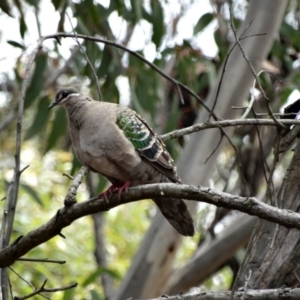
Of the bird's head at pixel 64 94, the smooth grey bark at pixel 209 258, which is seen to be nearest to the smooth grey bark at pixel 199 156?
the smooth grey bark at pixel 209 258

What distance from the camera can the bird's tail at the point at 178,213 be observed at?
3008mm

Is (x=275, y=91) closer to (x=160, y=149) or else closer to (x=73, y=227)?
(x=160, y=149)

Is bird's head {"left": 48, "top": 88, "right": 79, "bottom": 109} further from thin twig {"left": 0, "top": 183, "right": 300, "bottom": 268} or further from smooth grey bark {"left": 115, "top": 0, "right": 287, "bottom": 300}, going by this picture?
smooth grey bark {"left": 115, "top": 0, "right": 287, "bottom": 300}

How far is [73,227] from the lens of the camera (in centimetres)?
654

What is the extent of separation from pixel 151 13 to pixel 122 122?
1.85m

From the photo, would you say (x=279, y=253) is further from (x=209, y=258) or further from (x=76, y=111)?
(x=209, y=258)

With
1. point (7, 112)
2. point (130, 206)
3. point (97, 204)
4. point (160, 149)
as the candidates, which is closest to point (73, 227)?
point (130, 206)

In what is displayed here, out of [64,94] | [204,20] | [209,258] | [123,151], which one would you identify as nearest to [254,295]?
[123,151]

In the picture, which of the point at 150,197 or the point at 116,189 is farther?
the point at 116,189

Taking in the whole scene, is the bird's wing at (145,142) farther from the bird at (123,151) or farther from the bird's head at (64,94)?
the bird's head at (64,94)

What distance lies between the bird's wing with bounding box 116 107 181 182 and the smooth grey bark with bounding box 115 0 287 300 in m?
1.26

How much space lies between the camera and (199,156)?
438cm

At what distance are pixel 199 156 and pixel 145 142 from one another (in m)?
1.37

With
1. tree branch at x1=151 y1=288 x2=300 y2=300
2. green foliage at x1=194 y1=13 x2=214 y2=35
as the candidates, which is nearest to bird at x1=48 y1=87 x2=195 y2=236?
tree branch at x1=151 y1=288 x2=300 y2=300
